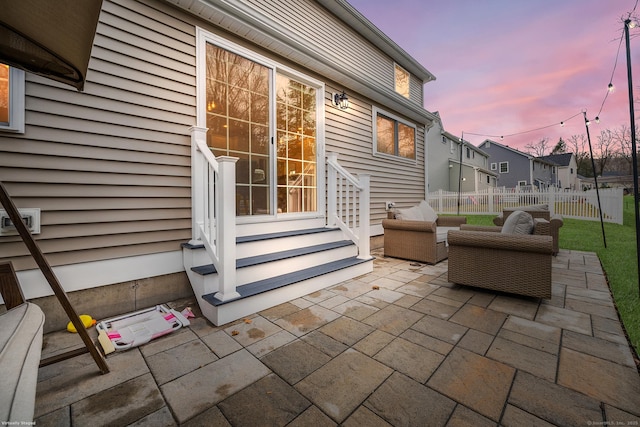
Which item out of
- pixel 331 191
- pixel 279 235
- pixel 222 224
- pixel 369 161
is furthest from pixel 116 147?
pixel 369 161

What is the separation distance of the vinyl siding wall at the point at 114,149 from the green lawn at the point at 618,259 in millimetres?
4020

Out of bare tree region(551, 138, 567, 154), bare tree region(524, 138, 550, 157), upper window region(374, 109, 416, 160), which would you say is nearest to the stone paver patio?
upper window region(374, 109, 416, 160)

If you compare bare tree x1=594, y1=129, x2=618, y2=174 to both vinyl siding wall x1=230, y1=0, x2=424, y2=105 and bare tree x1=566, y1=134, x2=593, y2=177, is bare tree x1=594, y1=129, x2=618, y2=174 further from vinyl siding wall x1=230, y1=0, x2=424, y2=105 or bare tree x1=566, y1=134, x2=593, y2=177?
vinyl siding wall x1=230, y1=0, x2=424, y2=105

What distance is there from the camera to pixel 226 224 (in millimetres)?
2238

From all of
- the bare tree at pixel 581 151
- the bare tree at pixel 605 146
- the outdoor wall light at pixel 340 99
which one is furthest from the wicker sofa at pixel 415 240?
the bare tree at pixel 581 151

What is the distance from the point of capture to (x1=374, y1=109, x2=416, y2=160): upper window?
5.68 m

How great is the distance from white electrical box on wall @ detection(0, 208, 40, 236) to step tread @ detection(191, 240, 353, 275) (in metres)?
1.19

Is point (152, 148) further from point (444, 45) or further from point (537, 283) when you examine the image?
point (444, 45)

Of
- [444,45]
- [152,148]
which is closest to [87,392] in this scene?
[152,148]

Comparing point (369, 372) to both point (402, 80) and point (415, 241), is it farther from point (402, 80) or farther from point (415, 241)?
point (402, 80)

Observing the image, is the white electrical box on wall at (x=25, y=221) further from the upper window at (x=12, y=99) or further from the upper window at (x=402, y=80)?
the upper window at (x=402, y=80)

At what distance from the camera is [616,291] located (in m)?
2.84

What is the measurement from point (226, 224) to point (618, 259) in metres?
5.91

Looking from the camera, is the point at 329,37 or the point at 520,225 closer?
the point at 520,225
